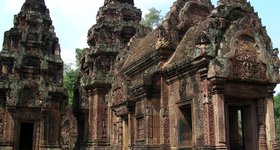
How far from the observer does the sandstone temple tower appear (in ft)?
66.2

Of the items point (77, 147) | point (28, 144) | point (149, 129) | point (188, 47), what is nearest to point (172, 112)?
point (149, 129)

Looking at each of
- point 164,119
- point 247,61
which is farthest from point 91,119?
point 247,61

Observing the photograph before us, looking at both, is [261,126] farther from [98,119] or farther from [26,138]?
[26,138]

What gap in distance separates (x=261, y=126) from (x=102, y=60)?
35.3ft

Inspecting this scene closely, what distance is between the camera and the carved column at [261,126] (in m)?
8.96

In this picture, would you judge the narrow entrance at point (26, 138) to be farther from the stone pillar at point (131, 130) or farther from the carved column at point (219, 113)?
the carved column at point (219, 113)

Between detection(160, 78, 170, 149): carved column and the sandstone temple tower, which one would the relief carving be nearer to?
detection(160, 78, 170, 149): carved column

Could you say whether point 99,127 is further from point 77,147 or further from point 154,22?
point 154,22

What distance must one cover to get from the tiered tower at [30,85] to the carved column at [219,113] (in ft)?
46.1

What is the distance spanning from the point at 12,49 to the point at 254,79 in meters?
17.5

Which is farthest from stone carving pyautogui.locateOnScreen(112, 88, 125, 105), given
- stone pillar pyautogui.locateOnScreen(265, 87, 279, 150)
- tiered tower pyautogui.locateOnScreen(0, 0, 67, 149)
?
tiered tower pyautogui.locateOnScreen(0, 0, 67, 149)

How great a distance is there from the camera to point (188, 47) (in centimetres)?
1009

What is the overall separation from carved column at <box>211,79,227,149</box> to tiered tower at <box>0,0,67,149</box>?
46.1 feet

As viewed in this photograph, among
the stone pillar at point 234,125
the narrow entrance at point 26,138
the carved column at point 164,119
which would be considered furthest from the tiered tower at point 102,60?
the stone pillar at point 234,125
